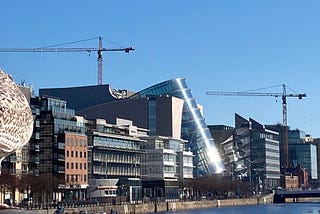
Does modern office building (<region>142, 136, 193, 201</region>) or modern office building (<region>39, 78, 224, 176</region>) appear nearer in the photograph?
modern office building (<region>142, 136, 193, 201</region>)

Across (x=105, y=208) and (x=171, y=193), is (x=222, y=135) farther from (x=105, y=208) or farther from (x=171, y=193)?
(x=105, y=208)

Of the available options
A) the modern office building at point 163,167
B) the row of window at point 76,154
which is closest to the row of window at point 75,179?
the row of window at point 76,154

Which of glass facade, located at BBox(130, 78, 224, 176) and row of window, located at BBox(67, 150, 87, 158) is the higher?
glass facade, located at BBox(130, 78, 224, 176)

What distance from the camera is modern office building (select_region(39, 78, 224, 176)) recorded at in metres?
122

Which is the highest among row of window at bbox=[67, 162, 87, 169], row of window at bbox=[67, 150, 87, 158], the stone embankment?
row of window at bbox=[67, 150, 87, 158]

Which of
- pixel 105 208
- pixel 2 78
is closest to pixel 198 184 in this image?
pixel 105 208

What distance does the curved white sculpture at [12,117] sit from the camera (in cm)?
552

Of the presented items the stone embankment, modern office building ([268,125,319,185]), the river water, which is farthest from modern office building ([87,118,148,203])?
modern office building ([268,125,319,185])

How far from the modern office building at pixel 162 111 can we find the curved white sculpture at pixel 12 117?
371 ft

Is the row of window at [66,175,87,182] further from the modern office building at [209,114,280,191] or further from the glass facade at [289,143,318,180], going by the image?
the glass facade at [289,143,318,180]

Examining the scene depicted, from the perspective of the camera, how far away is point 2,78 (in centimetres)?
577

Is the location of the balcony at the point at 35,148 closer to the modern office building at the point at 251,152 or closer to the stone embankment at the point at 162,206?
the stone embankment at the point at 162,206

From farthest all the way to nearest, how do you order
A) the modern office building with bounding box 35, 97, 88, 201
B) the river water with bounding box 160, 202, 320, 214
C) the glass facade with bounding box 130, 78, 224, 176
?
the glass facade with bounding box 130, 78, 224, 176 < the river water with bounding box 160, 202, 320, 214 < the modern office building with bounding box 35, 97, 88, 201

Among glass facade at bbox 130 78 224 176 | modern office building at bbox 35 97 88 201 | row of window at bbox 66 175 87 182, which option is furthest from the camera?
glass facade at bbox 130 78 224 176
